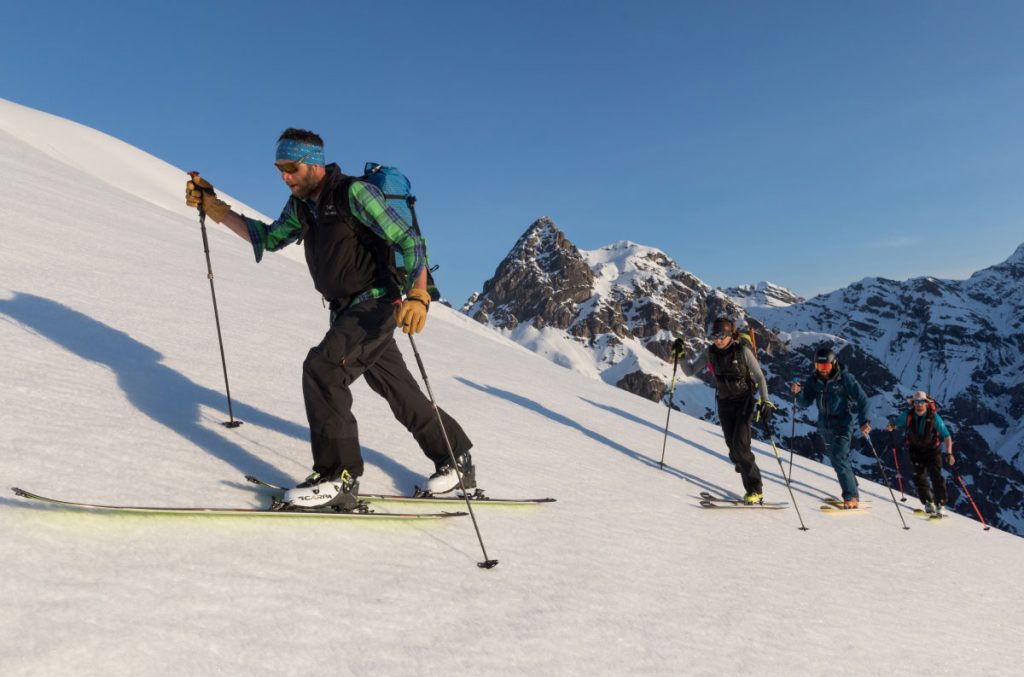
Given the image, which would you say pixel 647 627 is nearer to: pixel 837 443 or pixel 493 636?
pixel 493 636

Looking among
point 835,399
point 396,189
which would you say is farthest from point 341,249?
point 835,399

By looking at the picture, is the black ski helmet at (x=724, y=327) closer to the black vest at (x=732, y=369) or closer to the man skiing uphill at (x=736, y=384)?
the man skiing uphill at (x=736, y=384)

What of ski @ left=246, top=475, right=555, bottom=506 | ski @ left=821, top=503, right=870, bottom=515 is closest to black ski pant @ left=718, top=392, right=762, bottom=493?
ski @ left=821, top=503, right=870, bottom=515

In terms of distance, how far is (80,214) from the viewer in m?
11.5

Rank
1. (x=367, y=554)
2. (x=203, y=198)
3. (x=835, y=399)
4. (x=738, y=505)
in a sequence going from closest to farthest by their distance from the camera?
(x=367, y=554)
(x=203, y=198)
(x=738, y=505)
(x=835, y=399)

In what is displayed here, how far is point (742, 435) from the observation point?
7973 millimetres

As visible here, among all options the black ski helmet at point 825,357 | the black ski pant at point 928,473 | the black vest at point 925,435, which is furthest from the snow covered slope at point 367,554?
the black vest at point 925,435

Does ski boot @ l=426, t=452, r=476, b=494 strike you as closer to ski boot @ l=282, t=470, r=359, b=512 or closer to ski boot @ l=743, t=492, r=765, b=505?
ski boot @ l=282, t=470, r=359, b=512

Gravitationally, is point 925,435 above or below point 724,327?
below

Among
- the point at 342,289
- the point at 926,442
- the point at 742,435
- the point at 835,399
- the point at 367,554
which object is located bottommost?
the point at 367,554

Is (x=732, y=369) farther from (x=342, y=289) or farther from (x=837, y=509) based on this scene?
(x=342, y=289)

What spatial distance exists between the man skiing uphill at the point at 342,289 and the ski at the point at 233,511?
0.10m

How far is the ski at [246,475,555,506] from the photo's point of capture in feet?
12.8

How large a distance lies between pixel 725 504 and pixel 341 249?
5478 millimetres
